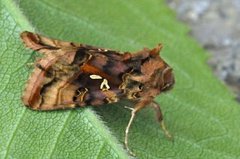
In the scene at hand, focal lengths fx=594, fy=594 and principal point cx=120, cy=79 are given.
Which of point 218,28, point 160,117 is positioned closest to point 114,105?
point 160,117

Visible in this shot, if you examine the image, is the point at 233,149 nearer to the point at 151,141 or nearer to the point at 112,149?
the point at 151,141

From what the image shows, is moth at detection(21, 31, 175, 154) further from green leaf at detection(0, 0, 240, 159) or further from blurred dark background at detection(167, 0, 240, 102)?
blurred dark background at detection(167, 0, 240, 102)

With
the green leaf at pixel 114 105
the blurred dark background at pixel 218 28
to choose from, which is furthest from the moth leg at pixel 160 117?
the blurred dark background at pixel 218 28

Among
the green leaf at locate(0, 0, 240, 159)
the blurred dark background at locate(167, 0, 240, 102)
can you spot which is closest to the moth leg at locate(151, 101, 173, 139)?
the green leaf at locate(0, 0, 240, 159)

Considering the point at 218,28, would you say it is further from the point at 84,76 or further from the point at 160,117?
the point at 84,76

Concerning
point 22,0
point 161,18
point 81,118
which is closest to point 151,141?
point 81,118
